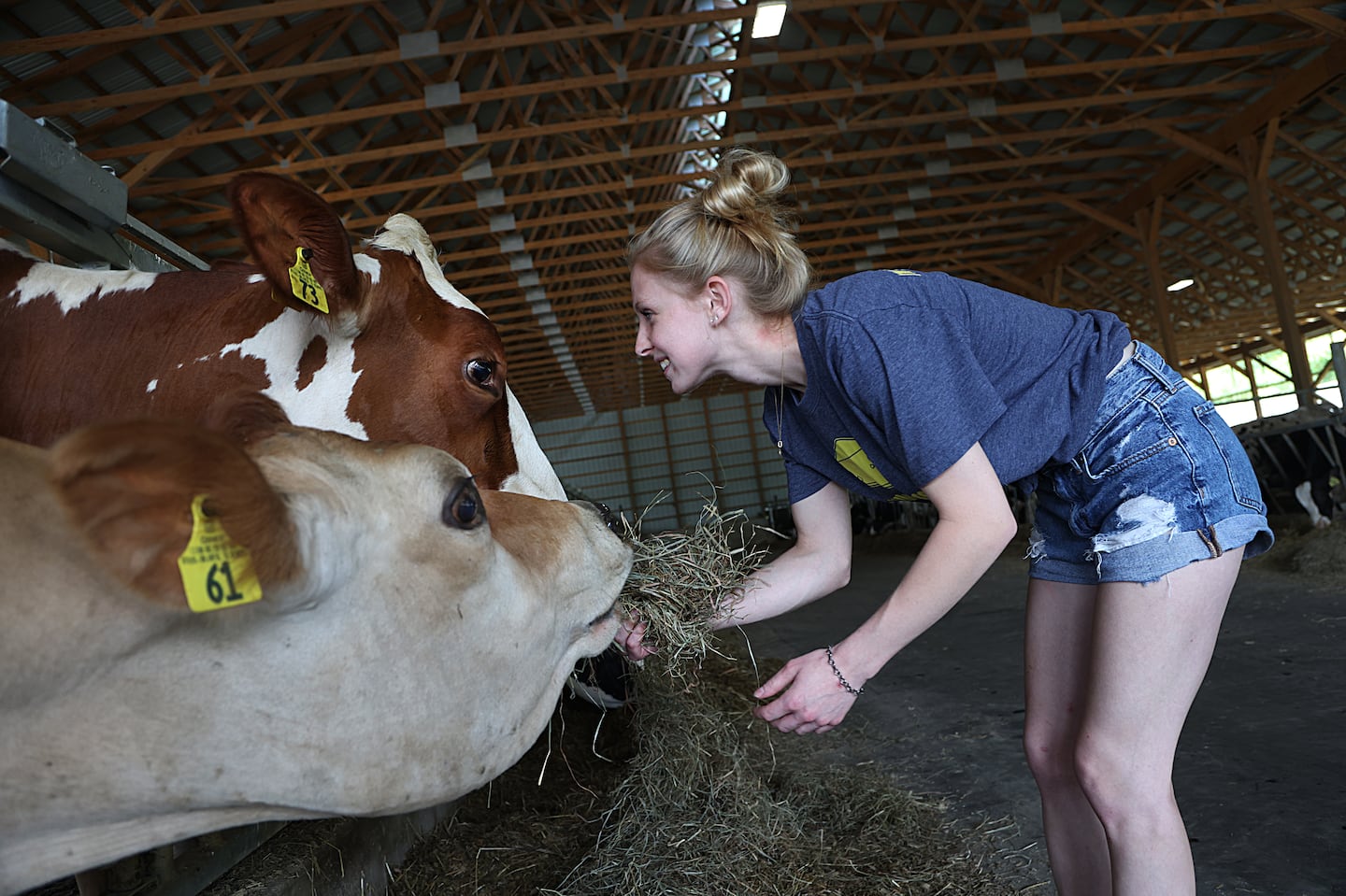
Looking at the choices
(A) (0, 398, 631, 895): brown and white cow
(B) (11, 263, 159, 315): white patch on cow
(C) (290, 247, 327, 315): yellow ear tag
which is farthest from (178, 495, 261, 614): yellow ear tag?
(B) (11, 263, 159, 315): white patch on cow

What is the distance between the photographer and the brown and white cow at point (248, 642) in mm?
1029

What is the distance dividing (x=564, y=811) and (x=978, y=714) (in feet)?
7.21

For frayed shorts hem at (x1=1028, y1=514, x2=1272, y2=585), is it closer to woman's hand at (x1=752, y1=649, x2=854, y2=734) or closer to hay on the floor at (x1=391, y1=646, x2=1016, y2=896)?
woman's hand at (x1=752, y1=649, x2=854, y2=734)

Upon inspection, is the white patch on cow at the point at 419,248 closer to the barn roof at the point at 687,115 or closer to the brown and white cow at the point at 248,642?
the brown and white cow at the point at 248,642

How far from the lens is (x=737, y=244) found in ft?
6.74

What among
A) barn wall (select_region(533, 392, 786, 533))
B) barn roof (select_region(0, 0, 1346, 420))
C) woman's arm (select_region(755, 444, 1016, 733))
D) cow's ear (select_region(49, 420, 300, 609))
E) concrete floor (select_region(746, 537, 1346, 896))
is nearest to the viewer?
cow's ear (select_region(49, 420, 300, 609))

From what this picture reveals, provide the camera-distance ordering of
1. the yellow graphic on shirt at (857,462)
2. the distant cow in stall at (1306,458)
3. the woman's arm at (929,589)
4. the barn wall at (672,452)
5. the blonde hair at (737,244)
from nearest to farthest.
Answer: the woman's arm at (929,589) < the blonde hair at (737,244) < the yellow graphic on shirt at (857,462) < the distant cow in stall at (1306,458) < the barn wall at (672,452)

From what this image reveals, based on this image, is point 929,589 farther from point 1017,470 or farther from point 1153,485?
point 1153,485

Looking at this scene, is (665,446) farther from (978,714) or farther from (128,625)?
(128,625)

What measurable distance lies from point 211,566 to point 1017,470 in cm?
146

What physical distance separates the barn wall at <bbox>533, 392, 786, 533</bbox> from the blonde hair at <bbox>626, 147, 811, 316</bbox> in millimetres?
26508

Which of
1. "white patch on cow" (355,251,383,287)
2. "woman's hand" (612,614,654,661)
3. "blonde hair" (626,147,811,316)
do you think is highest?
"white patch on cow" (355,251,383,287)

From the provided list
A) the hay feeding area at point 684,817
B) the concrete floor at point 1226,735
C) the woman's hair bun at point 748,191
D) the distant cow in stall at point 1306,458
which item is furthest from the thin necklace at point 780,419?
the distant cow in stall at point 1306,458

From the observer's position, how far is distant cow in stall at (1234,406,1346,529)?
952 centimetres
